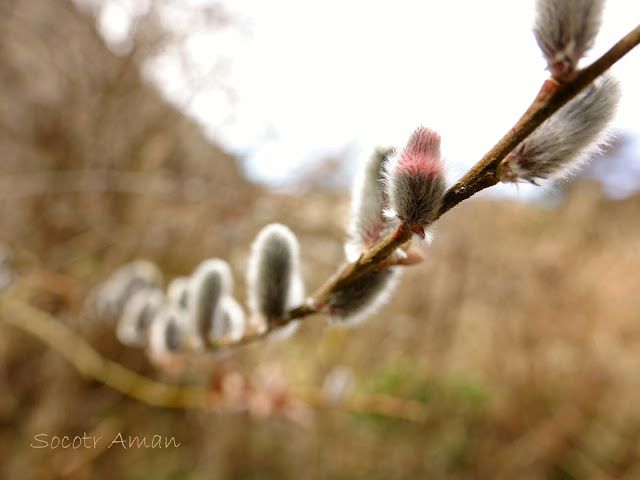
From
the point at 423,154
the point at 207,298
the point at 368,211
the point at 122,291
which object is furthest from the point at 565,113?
the point at 122,291

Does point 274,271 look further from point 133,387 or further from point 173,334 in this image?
point 133,387

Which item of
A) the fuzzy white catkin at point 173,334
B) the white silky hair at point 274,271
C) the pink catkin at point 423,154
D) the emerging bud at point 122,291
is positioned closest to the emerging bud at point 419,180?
the pink catkin at point 423,154

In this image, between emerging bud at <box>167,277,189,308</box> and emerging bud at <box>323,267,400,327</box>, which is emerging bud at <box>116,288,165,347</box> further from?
emerging bud at <box>323,267,400,327</box>

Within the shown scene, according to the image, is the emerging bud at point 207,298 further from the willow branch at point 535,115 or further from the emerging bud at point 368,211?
the willow branch at point 535,115

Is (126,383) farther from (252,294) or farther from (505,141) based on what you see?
(505,141)

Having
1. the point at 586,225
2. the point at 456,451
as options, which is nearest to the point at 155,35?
the point at 456,451

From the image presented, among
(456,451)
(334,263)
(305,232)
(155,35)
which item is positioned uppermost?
(155,35)
